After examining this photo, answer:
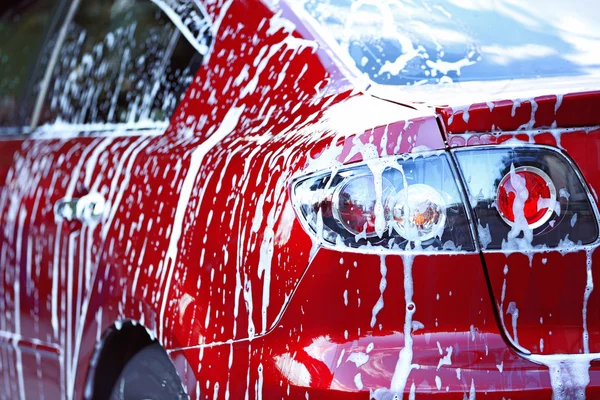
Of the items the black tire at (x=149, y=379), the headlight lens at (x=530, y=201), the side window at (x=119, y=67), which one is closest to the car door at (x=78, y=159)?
the side window at (x=119, y=67)

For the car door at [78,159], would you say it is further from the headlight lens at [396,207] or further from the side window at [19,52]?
the headlight lens at [396,207]

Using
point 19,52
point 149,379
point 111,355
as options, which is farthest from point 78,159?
point 19,52

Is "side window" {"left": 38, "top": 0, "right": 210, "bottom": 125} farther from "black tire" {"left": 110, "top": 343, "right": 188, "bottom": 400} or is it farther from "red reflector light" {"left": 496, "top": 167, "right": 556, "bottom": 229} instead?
"red reflector light" {"left": 496, "top": 167, "right": 556, "bottom": 229}

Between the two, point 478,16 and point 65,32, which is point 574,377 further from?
point 65,32

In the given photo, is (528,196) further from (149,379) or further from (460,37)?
(149,379)

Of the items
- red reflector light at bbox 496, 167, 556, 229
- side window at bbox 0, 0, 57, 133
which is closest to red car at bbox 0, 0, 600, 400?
red reflector light at bbox 496, 167, 556, 229

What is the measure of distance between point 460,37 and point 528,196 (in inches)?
23.2

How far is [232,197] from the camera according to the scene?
6.45ft

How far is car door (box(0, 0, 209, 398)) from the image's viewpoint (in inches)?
98.3

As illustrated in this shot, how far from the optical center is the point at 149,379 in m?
2.24

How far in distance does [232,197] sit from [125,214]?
0.50m

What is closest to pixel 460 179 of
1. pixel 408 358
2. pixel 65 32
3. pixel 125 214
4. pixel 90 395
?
pixel 408 358

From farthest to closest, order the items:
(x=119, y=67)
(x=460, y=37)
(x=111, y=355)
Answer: (x=119, y=67)
(x=111, y=355)
(x=460, y=37)

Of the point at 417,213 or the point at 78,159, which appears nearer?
the point at 417,213
